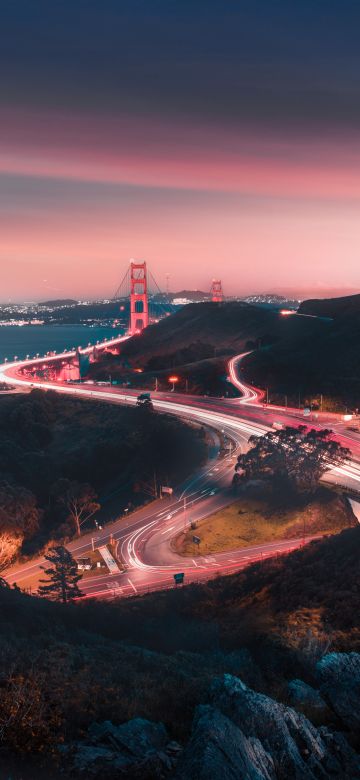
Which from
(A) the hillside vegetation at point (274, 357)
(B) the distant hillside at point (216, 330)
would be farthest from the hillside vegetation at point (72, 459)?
(B) the distant hillside at point (216, 330)

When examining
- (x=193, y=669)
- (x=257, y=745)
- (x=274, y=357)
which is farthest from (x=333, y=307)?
(x=257, y=745)

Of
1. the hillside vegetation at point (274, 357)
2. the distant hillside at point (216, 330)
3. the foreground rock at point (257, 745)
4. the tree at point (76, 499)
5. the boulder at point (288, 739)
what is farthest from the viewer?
the distant hillside at point (216, 330)

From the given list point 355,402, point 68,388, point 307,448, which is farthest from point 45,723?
point 68,388

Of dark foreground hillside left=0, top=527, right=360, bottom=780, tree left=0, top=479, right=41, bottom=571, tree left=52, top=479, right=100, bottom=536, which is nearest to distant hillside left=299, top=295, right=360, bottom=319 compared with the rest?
Answer: tree left=52, top=479, right=100, bottom=536

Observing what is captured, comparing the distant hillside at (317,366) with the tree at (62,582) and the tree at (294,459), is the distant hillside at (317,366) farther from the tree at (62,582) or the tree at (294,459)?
the tree at (62,582)

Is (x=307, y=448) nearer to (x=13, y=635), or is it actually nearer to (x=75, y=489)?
(x=75, y=489)

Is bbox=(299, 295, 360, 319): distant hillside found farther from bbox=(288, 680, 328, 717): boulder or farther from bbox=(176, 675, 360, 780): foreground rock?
bbox=(176, 675, 360, 780): foreground rock

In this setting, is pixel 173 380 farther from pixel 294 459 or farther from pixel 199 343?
pixel 294 459
